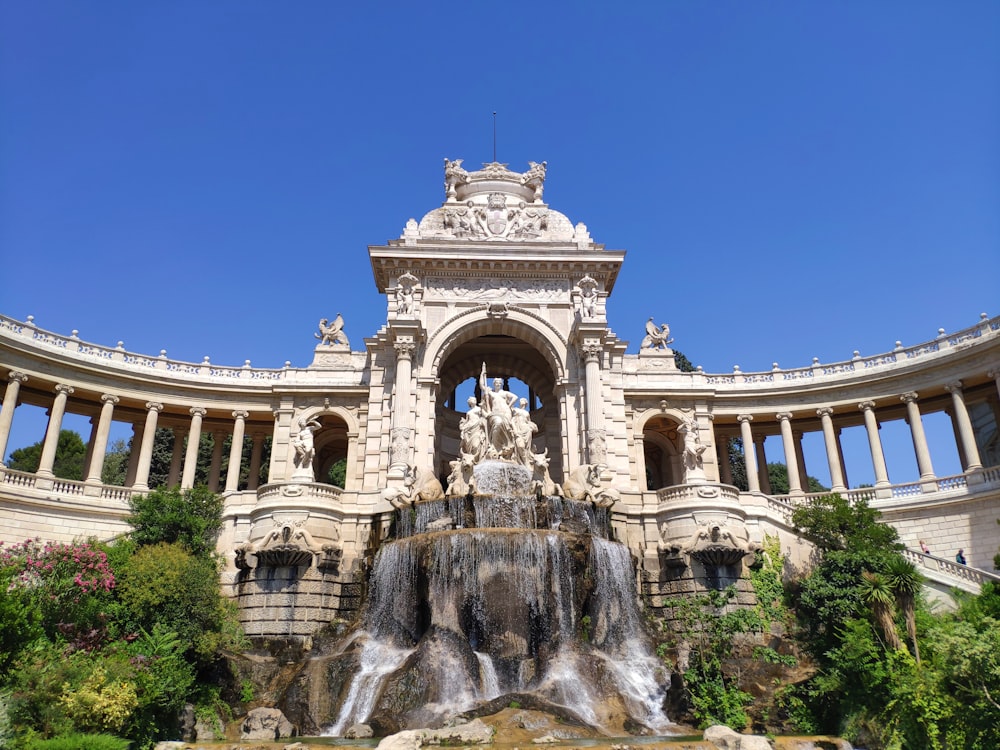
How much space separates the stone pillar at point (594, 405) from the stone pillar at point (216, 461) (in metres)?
23.9

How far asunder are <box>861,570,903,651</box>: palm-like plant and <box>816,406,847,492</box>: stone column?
70.6ft

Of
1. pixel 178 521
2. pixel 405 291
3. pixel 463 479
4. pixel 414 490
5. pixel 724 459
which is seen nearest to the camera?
pixel 178 521

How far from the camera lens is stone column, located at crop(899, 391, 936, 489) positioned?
131ft

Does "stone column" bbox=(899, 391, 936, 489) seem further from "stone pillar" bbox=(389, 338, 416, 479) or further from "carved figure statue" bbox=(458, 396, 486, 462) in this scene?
"stone pillar" bbox=(389, 338, 416, 479)

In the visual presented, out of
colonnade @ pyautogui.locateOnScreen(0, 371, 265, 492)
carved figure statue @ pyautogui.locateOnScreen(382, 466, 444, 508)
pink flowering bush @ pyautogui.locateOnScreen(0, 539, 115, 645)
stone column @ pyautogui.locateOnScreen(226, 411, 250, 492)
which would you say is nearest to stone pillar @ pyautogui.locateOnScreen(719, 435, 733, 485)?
carved figure statue @ pyautogui.locateOnScreen(382, 466, 444, 508)

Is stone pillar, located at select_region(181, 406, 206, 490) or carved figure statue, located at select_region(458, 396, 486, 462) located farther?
stone pillar, located at select_region(181, 406, 206, 490)

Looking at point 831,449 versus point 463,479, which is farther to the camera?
point 831,449

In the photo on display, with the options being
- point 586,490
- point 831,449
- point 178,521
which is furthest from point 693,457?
point 178,521

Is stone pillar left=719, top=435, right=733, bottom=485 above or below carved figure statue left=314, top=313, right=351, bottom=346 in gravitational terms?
below

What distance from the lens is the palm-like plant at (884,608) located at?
21172 millimetres

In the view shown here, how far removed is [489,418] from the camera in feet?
107

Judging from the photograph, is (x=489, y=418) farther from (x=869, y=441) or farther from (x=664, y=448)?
(x=869, y=441)

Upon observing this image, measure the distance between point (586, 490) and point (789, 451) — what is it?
19.2 m

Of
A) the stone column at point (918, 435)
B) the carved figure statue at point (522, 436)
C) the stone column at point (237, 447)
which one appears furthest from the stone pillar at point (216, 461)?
the stone column at point (918, 435)
